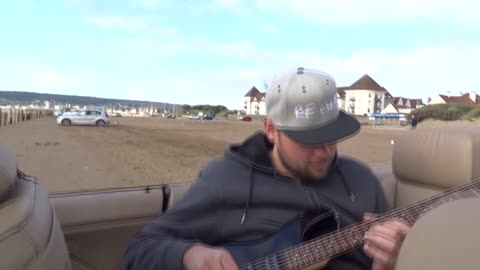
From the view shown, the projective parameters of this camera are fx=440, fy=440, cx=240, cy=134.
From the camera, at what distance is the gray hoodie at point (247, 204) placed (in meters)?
1.77

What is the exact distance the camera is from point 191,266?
1526mm

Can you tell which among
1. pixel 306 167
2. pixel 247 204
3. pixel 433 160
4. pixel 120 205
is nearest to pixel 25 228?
pixel 247 204

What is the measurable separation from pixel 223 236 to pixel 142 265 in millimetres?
364

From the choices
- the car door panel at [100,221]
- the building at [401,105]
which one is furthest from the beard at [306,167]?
the building at [401,105]

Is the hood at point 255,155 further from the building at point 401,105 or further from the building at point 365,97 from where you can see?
the building at point 365,97

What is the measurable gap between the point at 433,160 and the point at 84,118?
126 feet

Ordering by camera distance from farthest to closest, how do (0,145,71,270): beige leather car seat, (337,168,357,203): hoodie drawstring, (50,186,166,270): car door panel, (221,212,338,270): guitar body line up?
1. (50,186,166,270): car door panel
2. (337,168,357,203): hoodie drawstring
3. (221,212,338,270): guitar body
4. (0,145,71,270): beige leather car seat

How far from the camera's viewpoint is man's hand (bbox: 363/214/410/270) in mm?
1373

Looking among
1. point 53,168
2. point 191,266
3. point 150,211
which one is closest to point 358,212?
point 191,266

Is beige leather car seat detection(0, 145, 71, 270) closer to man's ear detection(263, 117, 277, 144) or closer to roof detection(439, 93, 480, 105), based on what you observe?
man's ear detection(263, 117, 277, 144)

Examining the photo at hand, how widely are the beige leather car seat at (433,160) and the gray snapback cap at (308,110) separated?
0.76 m

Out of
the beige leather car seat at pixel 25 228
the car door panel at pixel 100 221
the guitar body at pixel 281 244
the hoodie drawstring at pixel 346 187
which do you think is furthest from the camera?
the car door panel at pixel 100 221

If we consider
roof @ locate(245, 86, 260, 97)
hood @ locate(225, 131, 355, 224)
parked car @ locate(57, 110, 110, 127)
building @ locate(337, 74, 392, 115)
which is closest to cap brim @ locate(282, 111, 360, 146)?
hood @ locate(225, 131, 355, 224)

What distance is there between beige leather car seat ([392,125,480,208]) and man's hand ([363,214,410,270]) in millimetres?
1016
